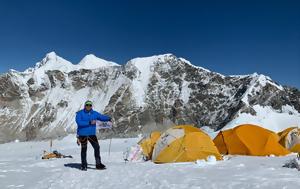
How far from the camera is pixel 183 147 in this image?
18125 mm

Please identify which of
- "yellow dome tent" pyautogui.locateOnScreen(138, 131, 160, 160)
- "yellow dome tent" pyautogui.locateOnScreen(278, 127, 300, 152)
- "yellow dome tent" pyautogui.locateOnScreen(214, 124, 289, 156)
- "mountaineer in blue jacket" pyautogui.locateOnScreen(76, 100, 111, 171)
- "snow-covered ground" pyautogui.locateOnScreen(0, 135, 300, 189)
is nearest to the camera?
"snow-covered ground" pyautogui.locateOnScreen(0, 135, 300, 189)

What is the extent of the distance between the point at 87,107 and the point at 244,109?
409ft

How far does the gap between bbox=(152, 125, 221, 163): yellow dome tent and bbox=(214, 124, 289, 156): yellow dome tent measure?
237 cm

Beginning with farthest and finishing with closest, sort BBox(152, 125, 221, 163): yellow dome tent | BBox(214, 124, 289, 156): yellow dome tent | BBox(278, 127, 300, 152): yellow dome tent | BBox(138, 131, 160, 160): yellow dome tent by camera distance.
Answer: BBox(278, 127, 300, 152): yellow dome tent
BBox(138, 131, 160, 160): yellow dome tent
BBox(214, 124, 289, 156): yellow dome tent
BBox(152, 125, 221, 163): yellow dome tent

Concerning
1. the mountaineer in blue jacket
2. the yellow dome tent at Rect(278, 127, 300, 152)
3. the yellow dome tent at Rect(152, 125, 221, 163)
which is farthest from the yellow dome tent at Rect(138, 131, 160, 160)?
the yellow dome tent at Rect(278, 127, 300, 152)

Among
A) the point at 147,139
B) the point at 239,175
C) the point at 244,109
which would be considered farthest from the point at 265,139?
the point at 244,109

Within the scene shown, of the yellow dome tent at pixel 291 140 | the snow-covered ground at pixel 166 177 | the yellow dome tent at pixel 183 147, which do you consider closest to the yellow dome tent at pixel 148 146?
the yellow dome tent at pixel 183 147

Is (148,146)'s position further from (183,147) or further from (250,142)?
(250,142)

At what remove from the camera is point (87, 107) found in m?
16.0

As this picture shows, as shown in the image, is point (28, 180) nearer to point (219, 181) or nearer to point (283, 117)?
point (219, 181)

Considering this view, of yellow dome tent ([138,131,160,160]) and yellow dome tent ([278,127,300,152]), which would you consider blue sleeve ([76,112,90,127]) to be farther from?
yellow dome tent ([278,127,300,152])

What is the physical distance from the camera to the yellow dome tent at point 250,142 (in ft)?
65.1

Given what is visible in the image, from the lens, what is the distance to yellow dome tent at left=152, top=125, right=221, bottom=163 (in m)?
17.9

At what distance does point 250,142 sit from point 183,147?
13.3 ft
